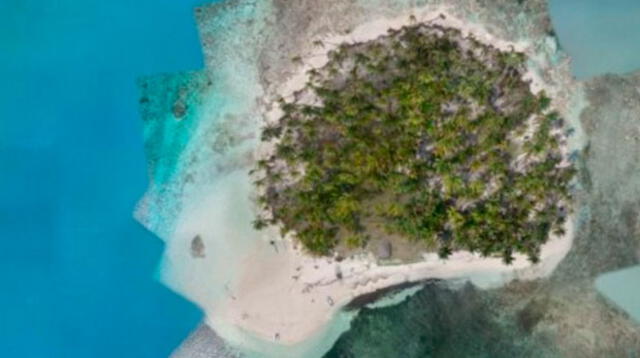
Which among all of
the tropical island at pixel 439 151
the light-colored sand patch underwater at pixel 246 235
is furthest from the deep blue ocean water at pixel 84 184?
the tropical island at pixel 439 151

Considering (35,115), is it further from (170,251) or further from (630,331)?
→ (630,331)

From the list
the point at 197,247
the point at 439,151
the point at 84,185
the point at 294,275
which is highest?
the point at 84,185

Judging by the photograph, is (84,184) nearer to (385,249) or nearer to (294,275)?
(294,275)

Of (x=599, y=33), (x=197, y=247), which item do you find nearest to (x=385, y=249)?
(x=197, y=247)

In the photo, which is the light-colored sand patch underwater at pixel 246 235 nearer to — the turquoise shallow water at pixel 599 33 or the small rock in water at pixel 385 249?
the small rock in water at pixel 385 249

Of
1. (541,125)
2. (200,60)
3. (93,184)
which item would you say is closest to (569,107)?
(541,125)

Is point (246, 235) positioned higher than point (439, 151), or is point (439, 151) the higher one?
point (439, 151)

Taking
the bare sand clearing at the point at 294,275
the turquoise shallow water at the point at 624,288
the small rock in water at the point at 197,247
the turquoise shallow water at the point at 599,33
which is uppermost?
the turquoise shallow water at the point at 599,33

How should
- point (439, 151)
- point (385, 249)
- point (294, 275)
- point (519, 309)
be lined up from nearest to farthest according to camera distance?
point (439, 151) → point (519, 309) → point (385, 249) → point (294, 275)
